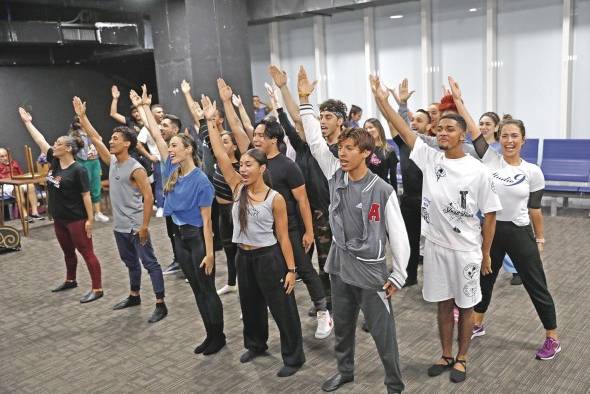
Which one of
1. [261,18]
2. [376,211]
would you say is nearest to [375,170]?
[376,211]

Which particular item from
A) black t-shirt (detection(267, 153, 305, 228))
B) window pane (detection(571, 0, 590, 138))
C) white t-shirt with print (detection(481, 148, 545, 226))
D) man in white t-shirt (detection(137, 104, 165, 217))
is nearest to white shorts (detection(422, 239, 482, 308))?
white t-shirt with print (detection(481, 148, 545, 226))

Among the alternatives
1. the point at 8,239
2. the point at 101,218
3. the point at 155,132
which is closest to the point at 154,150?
the point at 101,218

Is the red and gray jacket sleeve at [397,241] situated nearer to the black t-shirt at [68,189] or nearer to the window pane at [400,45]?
the black t-shirt at [68,189]

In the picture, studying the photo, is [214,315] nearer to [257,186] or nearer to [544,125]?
[257,186]

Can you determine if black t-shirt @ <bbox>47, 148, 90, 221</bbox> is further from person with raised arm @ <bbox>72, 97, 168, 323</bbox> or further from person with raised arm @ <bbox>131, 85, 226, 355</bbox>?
person with raised arm @ <bbox>131, 85, 226, 355</bbox>

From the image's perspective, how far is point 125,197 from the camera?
4.91 meters

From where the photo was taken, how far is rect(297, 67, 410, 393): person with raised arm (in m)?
3.10

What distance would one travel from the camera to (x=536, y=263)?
367 centimetres

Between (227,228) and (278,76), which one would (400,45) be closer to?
(227,228)

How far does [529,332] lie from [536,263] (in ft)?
2.82

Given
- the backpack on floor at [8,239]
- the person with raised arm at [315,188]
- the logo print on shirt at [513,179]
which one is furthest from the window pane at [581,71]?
the backpack on floor at [8,239]

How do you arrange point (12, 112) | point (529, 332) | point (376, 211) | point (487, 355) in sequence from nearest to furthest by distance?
point (376, 211)
point (487, 355)
point (529, 332)
point (12, 112)

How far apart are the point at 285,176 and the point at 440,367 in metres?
1.65

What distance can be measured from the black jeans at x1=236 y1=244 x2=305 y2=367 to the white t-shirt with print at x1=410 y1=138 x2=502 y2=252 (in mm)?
1004
